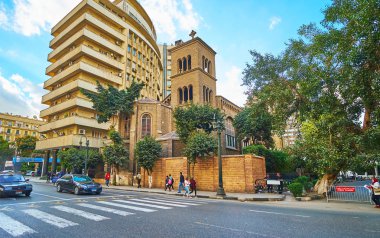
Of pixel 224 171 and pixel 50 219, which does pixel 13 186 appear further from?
pixel 224 171

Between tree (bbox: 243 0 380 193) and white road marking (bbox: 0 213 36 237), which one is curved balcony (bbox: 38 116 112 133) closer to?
tree (bbox: 243 0 380 193)

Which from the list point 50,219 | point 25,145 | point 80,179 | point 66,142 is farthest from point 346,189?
point 25,145

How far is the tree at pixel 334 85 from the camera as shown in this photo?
43.1 ft

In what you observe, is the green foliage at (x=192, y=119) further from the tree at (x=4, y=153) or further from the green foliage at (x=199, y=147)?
the tree at (x=4, y=153)

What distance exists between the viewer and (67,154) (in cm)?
3288

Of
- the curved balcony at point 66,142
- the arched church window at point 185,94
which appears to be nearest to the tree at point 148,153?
the arched church window at point 185,94

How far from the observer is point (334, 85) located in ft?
50.3

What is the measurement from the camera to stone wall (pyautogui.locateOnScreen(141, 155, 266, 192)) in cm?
2014

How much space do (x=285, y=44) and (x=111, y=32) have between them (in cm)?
3450

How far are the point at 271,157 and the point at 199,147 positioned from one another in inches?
602

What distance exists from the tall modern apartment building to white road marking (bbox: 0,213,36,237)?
2574 centimetres

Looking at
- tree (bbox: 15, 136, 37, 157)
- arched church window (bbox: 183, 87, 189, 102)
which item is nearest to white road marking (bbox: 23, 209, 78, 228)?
arched church window (bbox: 183, 87, 189, 102)

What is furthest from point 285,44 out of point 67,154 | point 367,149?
point 67,154

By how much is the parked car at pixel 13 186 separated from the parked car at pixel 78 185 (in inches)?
109
